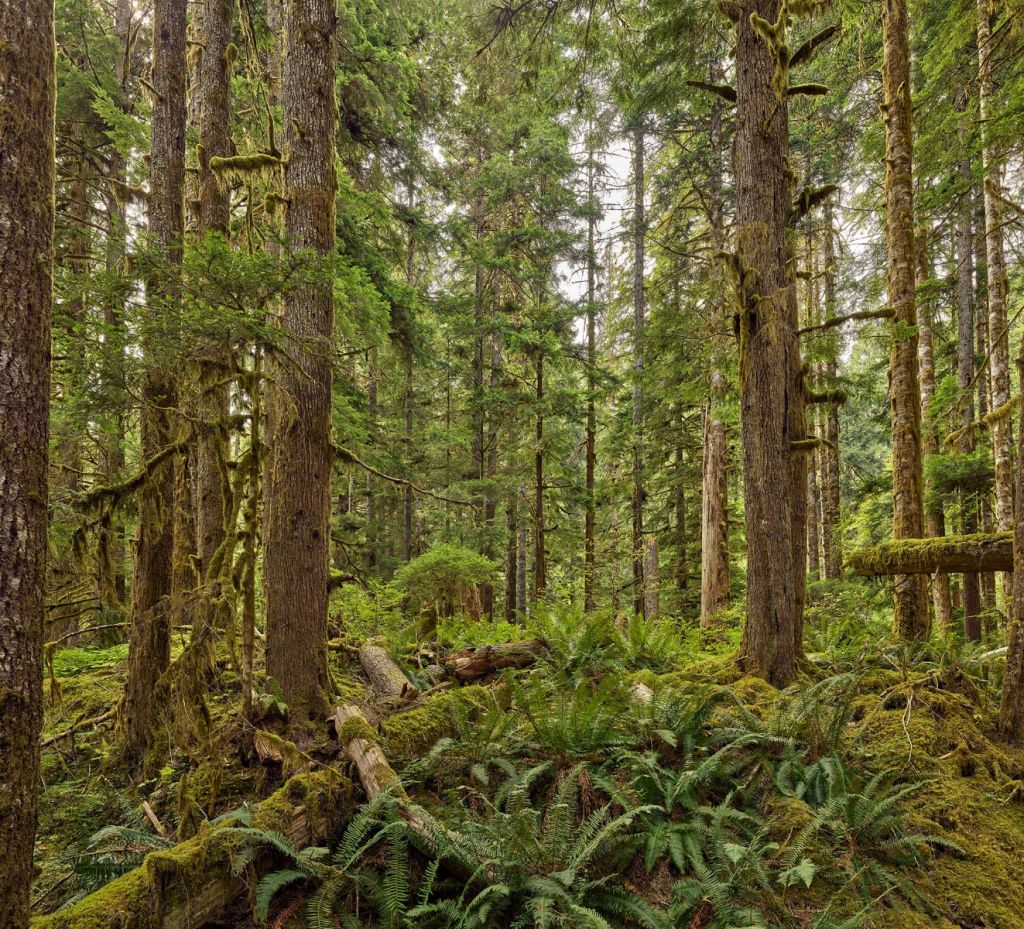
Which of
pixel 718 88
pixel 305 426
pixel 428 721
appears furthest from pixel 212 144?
pixel 428 721

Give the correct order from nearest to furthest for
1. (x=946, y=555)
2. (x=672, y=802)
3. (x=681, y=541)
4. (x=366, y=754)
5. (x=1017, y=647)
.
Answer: (x=672, y=802)
(x=366, y=754)
(x=1017, y=647)
(x=946, y=555)
(x=681, y=541)

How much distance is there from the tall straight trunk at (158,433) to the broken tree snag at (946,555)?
6980 mm

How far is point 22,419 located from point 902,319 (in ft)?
30.0

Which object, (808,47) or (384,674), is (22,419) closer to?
(384,674)

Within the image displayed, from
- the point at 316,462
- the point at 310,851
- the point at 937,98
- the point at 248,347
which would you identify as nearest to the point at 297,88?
the point at 248,347

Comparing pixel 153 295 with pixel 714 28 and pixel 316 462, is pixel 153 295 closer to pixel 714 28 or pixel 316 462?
pixel 316 462

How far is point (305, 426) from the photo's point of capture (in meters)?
5.36

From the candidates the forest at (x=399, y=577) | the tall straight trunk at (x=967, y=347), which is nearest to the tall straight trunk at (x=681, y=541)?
the forest at (x=399, y=577)

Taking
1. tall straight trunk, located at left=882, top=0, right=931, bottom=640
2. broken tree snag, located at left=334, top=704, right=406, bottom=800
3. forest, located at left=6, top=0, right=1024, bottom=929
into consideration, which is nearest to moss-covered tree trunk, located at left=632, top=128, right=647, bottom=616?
forest, located at left=6, top=0, right=1024, bottom=929

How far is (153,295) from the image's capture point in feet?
11.6

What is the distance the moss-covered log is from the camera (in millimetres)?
2635

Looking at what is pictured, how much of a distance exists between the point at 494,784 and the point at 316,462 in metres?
3.21

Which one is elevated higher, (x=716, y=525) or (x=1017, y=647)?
(x=716, y=525)

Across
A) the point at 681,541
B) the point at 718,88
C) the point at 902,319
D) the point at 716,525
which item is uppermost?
the point at 718,88
